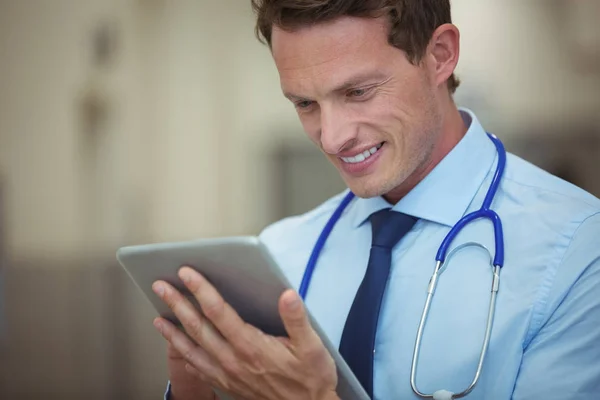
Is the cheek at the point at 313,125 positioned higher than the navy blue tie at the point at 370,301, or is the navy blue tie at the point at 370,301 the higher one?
the cheek at the point at 313,125

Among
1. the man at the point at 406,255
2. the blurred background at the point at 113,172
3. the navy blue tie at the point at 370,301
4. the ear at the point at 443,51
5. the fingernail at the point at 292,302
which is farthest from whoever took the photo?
the blurred background at the point at 113,172

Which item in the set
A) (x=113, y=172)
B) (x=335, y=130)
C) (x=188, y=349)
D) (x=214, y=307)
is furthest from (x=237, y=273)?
(x=113, y=172)

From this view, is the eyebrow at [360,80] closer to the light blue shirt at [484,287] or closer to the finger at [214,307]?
the light blue shirt at [484,287]

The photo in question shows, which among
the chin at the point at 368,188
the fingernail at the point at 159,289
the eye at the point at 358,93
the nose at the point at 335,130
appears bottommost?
the fingernail at the point at 159,289

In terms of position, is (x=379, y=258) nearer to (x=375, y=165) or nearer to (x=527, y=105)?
(x=375, y=165)

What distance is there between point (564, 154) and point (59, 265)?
6.76 feet

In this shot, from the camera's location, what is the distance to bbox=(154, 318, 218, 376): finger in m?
1.18

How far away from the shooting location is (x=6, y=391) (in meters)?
3.13

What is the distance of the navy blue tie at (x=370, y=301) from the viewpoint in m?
1.23

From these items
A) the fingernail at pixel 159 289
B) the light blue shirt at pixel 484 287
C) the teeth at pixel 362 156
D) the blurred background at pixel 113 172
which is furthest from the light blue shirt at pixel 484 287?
the blurred background at pixel 113 172

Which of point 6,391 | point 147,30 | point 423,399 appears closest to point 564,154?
point 147,30

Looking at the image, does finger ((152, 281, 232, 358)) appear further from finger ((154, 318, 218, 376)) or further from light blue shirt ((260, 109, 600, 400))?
light blue shirt ((260, 109, 600, 400))

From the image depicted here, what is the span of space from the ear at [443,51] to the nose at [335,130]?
0.20m

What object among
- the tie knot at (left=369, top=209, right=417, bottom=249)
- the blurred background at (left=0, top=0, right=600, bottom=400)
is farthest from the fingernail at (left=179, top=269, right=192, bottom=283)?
the blurred background at (left=0, top=0, right=600, bottom=400)
